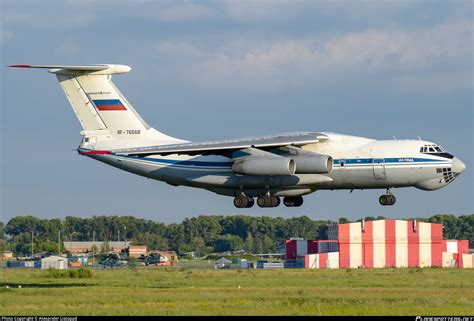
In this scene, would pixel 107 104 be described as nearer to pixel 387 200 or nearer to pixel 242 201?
pixel 242 201

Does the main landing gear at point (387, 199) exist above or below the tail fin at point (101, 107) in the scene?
below

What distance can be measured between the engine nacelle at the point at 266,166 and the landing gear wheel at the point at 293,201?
9.19 feet

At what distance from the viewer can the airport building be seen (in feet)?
234

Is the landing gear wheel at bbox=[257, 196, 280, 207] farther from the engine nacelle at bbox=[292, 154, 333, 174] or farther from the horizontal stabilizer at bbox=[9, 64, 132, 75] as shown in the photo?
the horizontal stabilizer at bbox=[9, 64, 132, 75]

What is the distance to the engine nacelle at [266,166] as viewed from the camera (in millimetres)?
41844

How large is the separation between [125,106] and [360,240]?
29253mm

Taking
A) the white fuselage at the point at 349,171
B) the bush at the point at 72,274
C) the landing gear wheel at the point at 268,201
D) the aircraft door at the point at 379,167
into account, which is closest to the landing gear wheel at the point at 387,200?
the white fuselage at the point at 349,171

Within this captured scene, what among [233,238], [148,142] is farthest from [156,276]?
[233,238]

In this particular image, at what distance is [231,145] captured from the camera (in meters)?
Result: 43.0

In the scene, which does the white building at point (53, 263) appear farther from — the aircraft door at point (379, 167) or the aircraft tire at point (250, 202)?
the aircraft door at point (379, 167)

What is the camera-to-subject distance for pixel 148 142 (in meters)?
46.2

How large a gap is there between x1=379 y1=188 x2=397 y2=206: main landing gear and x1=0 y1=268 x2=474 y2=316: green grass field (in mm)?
3312

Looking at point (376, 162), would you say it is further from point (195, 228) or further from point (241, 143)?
point (195, 228)

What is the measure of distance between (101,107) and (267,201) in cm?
846
